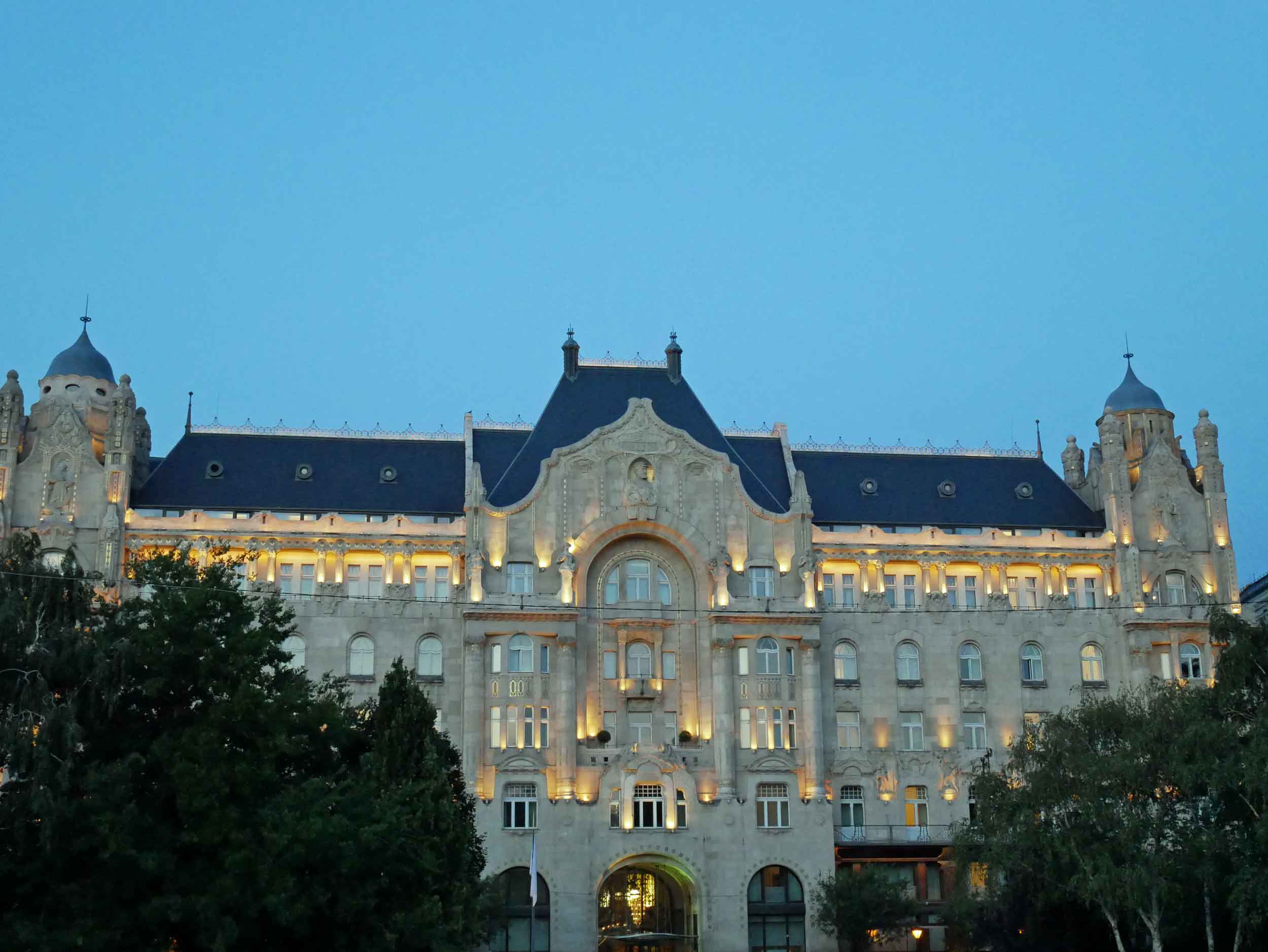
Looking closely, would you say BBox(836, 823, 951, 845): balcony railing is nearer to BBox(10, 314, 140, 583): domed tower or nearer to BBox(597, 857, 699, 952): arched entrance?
BBox(597, 857, 699, 952): arched entrance

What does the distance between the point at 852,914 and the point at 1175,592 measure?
28.5 m

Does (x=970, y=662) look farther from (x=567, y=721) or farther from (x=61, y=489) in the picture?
(x=61, y=489)

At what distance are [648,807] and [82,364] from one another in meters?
40.4

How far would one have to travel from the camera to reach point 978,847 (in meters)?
74.7

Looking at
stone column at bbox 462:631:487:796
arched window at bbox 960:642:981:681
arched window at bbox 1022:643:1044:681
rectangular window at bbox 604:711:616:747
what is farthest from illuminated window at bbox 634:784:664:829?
arched window at bbox 1022:643:1044:681

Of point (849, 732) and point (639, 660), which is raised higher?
point (639, 660)

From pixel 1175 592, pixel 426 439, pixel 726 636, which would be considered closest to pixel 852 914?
pixel 726 636

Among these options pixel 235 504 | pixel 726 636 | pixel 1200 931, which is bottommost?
pixel 1200 931

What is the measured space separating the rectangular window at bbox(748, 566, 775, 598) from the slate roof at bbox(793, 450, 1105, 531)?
21.5 ft

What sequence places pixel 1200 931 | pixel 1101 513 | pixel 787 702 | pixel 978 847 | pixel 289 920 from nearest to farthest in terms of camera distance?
pixel 289 920 < pixel 1200 931 < pixel 978 847 < pixel 787 702 < pixel 1101 513

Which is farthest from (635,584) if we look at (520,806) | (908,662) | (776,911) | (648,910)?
(776,911)

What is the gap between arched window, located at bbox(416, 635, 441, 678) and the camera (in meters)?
89.4

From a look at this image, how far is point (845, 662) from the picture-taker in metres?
92.8

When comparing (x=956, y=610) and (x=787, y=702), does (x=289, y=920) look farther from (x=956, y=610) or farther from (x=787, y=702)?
(x=956, y=610)
